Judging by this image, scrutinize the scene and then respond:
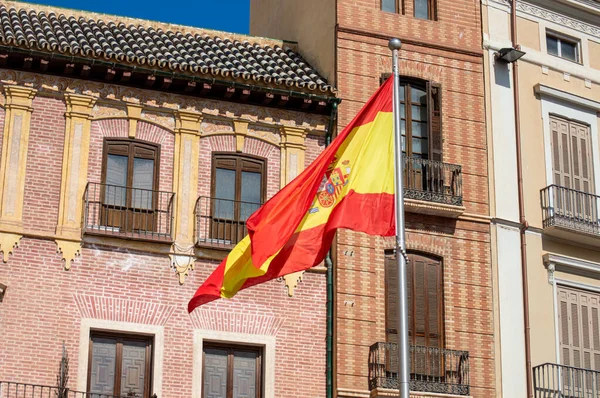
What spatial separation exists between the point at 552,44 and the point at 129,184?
392 inches

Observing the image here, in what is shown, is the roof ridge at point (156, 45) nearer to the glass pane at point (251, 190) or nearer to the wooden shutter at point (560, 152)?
the glass pane at point (251, 190)

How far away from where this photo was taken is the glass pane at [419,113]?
25.8 metres

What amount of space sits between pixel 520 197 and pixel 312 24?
5.62m

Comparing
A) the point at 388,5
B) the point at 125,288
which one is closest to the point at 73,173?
the point at 125,288

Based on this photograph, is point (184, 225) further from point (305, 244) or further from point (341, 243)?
point (305, 244)

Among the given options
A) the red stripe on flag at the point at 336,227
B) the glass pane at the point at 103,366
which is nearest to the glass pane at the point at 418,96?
the glass pane at the point at 103,366

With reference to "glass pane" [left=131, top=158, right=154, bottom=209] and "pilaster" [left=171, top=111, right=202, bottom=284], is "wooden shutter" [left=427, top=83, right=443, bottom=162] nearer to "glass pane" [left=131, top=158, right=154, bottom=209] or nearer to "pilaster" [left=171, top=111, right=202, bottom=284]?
"pilaster" [left=171, top=111, right=202, bottom=284]

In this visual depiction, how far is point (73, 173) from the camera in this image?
75.4 feet

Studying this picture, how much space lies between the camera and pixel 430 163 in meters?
25.1

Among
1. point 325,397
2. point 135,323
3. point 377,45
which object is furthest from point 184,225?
point 377,45

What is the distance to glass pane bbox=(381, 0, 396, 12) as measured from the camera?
26.6m

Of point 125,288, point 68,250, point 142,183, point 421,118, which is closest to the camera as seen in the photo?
point 68,250

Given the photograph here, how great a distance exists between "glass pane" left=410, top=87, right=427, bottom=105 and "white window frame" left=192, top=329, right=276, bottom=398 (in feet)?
19.4

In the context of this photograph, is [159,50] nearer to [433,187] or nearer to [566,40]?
[433,187]
